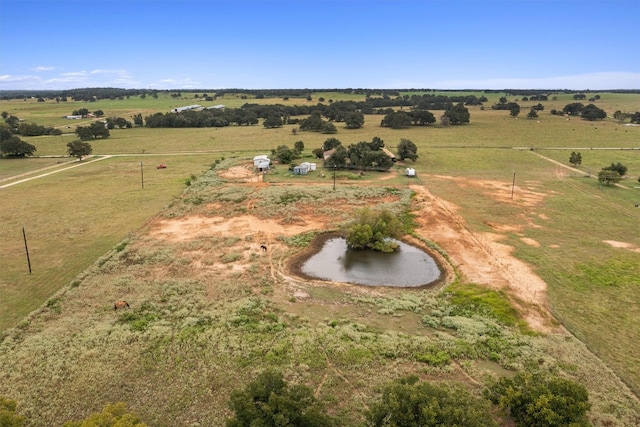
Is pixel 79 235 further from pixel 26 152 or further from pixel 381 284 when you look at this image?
pixel 26 152

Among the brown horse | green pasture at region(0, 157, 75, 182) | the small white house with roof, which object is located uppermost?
the small white house with roof

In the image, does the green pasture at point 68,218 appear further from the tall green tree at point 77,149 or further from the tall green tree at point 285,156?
the tall green tree at point 285,156

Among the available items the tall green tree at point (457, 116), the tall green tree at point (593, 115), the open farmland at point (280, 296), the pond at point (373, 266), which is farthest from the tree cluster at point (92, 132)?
the tall green tree at point (593, 115)

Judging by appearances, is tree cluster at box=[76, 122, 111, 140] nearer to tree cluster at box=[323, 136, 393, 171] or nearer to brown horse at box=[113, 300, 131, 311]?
tree cluster at box=[323, 136, 393, 171]

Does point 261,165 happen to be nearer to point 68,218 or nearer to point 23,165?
point 68,218

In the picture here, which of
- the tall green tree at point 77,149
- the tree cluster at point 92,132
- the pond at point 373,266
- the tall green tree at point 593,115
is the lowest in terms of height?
the pond at point 373,266

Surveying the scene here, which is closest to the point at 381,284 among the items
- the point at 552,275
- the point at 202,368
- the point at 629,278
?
the point at 552,275

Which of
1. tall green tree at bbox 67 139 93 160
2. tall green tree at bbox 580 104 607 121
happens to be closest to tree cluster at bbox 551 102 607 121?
tall green tree at bbox 580 104 607 121
